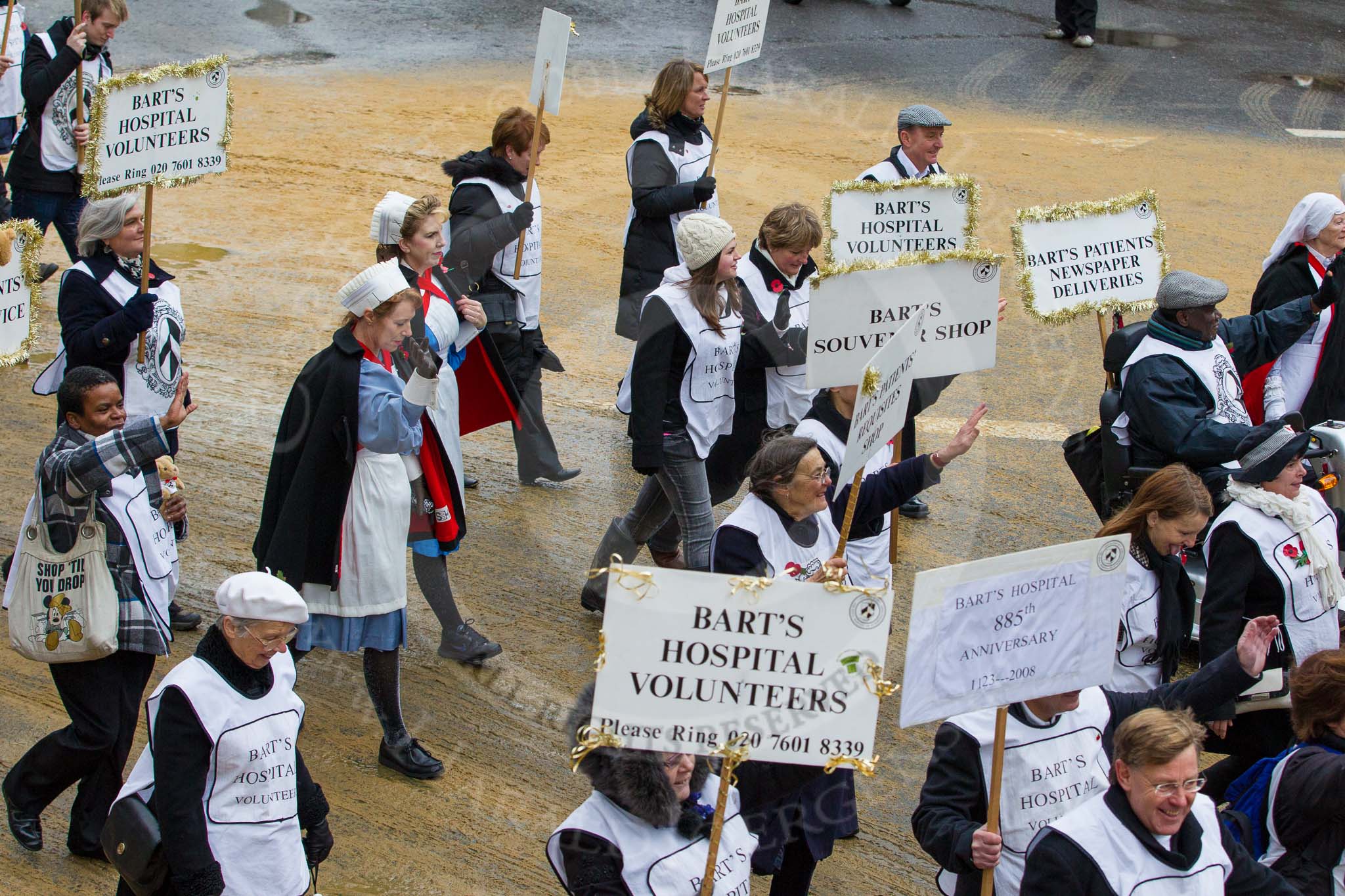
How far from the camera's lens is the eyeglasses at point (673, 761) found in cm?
355

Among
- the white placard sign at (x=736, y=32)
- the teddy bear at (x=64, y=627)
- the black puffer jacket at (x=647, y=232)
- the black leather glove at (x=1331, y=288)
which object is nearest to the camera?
the teddy bear at (x=64, y=627)

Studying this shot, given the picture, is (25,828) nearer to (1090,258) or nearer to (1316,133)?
(1090,258)

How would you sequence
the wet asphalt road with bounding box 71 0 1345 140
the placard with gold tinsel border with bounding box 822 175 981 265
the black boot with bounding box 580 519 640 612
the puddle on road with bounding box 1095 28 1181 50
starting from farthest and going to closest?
the puddle on road with bounding box 1095 28 1181 50, the wet asphalt road with bounding box 71 0 1345 140, the placard with gold tinsel border with bounding box 822 175 981 265, the black boot with bounding box 580 519 640 612

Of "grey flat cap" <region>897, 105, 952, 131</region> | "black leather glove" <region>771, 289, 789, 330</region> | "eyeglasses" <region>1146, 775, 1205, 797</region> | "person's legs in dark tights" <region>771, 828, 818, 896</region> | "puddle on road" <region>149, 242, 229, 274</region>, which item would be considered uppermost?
"grey flat cap" <region>897, 105, 952, 131</region>

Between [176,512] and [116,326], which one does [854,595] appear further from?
[116,326]

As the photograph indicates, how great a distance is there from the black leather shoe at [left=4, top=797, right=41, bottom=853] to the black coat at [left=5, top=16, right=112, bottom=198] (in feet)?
14.7

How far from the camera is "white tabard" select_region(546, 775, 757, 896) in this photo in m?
3.47

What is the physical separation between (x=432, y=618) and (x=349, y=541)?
1526mm

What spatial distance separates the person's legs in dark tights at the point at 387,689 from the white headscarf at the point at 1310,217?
461cm

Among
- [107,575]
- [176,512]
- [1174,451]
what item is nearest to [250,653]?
[107,575]

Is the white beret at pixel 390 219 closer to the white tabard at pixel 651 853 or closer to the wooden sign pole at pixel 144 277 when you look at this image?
the wooden sign pole at pixel 144 277

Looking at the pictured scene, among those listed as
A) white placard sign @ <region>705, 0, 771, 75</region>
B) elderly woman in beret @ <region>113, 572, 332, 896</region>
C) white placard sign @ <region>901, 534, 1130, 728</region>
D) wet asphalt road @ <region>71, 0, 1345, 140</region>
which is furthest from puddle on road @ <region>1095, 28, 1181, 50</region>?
elderly woman in beret @ <region>113, 572, 332, 896</region>

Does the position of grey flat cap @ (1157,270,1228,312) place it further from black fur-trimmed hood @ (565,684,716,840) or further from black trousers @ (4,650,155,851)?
black trousers @ (4,650,155,851)

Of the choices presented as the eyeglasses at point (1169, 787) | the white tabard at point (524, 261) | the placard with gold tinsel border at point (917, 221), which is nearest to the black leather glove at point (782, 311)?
the placard with gold tinsel border at point (917, 221)
